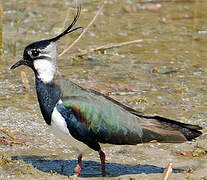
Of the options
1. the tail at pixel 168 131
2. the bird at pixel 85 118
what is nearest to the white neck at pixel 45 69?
the bird at pixel 85 118

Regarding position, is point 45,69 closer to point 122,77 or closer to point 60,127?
point 60,127

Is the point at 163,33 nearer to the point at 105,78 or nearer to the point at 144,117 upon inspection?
the point at 105,78

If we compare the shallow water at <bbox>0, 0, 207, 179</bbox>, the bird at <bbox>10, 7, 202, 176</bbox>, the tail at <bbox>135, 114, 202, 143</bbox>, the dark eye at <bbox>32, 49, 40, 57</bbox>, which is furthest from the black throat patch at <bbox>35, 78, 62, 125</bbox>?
the tail at <bbox>135, 114, 202, 143</bbox>

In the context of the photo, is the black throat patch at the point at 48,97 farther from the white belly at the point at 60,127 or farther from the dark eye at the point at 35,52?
the dark eye at the point at 35,52

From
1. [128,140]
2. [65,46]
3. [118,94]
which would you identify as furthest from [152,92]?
[128,140]

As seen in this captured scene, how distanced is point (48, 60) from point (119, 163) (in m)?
1.30

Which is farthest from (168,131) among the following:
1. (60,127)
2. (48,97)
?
(48,97)

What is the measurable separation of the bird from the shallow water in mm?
365

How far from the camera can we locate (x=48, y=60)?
21.0ft

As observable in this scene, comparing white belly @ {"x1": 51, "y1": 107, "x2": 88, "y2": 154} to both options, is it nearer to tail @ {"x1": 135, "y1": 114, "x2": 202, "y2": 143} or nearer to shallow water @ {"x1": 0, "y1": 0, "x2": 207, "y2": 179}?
shallow water @ {"x1": 0, "y1": 0, "x2": 207, "y2": 179}

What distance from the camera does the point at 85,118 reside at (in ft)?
20.4

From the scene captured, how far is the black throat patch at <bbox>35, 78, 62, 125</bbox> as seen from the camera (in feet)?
20.3

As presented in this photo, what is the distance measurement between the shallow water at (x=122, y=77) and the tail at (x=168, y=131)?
0.37 m

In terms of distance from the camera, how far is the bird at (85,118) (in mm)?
6172
